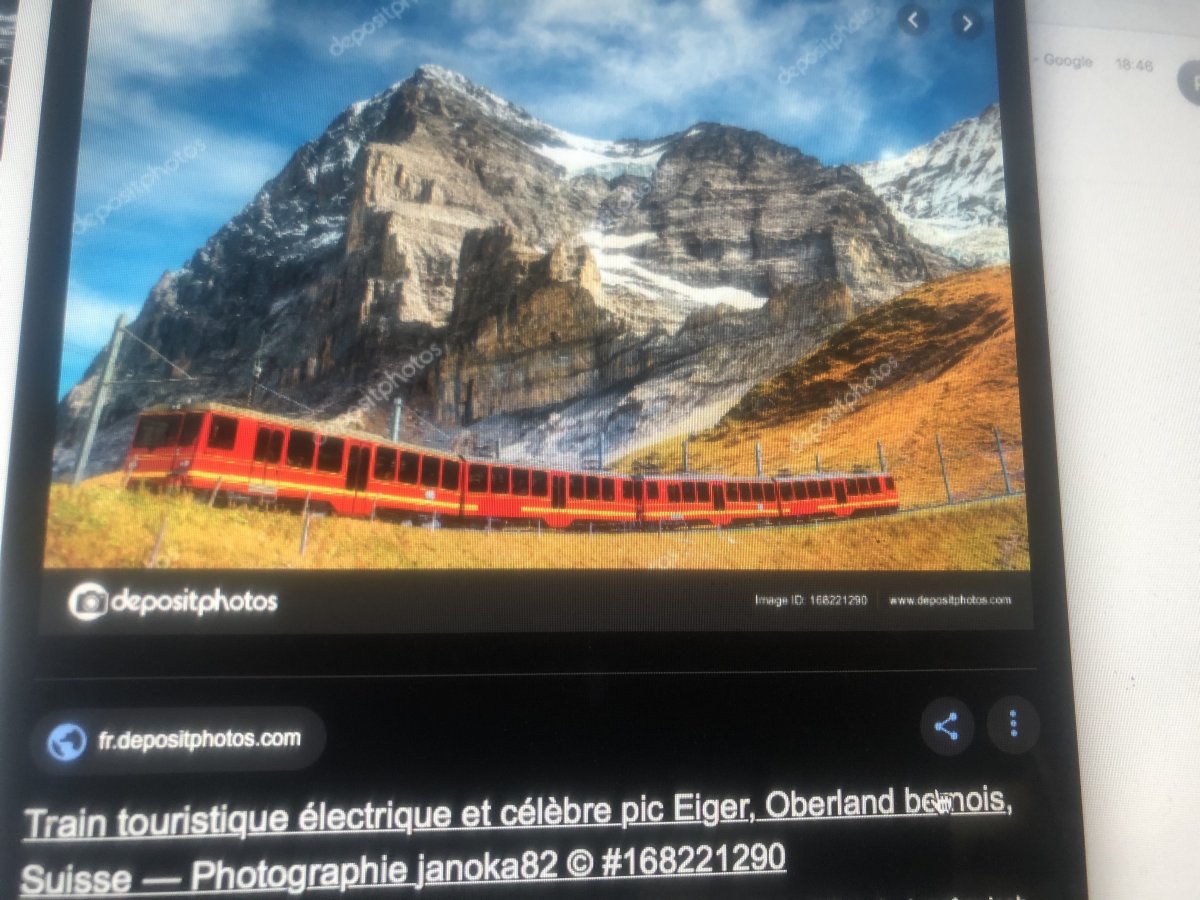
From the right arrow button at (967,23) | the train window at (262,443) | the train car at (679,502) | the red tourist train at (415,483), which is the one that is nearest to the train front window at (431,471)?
the red tourist train at (415,483)

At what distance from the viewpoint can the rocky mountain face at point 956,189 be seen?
1601 millimetres

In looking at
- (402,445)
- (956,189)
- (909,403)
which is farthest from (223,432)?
(956,189)

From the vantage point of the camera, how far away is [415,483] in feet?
4.53

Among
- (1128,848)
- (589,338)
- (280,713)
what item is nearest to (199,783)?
(280,713)

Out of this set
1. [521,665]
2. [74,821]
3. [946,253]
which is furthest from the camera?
[946,253]

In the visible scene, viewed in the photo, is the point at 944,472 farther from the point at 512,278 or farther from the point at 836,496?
the point at 512,278

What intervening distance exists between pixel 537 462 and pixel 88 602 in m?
0.79

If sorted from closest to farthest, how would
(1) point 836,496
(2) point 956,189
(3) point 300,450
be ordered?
(3) point 300,450 → (1) point 836,496 → (2) point 956,189

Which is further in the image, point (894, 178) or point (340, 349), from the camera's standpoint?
point (894, 178)

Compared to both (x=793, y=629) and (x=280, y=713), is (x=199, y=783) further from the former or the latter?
(x=793, y=629)

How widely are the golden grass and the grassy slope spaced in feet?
0.31

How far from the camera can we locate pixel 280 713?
126 cm

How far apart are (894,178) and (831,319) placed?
0.38m

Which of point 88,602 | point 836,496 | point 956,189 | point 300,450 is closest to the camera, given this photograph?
point 88,602
